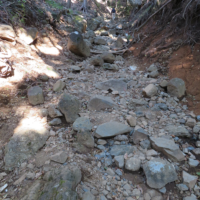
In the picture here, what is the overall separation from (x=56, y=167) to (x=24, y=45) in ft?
12.4

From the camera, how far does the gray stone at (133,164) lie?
1912 millimetres

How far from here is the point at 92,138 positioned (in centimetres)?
225

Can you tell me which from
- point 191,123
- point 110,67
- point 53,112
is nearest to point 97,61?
point 110,67

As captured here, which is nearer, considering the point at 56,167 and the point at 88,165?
the point at 56,167

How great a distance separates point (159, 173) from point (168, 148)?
45cm

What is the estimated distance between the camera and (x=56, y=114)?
102 inches

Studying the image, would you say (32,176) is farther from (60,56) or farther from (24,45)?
(60,56)

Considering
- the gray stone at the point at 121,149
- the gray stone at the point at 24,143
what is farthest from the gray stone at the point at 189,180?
the gray stone at the point at 24,143

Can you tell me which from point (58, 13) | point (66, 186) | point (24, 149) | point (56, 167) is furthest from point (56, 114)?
point (58, 13)

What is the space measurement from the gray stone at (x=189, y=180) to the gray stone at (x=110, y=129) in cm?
99

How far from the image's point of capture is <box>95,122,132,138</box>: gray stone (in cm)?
233

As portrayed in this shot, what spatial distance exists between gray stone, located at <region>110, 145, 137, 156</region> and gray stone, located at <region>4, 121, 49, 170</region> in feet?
3.55

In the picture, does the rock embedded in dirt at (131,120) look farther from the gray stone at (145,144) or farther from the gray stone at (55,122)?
the gray stone at (55,122)

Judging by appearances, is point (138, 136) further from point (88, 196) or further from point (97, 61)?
point (97, 61)
